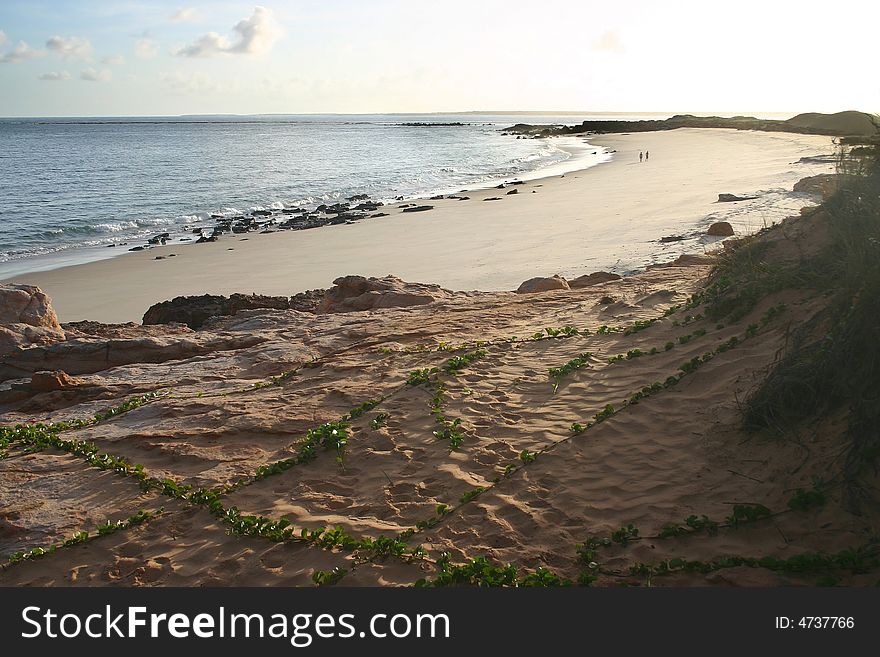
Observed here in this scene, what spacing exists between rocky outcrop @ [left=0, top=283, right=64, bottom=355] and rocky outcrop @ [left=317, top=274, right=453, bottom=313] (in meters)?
3.94

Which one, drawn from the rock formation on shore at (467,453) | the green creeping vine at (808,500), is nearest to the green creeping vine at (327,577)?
the rock formation on shore at (467,453)

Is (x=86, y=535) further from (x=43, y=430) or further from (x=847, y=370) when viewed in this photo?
(x=847, y=370)

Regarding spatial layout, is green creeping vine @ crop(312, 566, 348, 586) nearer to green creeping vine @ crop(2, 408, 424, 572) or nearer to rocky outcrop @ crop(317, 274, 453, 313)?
green creeping vine @ crop(2, 408, 424, 572)

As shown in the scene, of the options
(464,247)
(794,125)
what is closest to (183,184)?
(464,247)

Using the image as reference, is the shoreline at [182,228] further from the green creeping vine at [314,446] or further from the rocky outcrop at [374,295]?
the green creeping vine at [314,446]

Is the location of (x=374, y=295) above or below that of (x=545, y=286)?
below

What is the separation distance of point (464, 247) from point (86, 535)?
1334cm

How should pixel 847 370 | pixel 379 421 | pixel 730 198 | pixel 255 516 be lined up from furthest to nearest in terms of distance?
pixel 730 198 < pixel 379 421 < pixel 255 516 < pixel 847 370

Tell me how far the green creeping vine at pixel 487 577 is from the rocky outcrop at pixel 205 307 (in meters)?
7.96

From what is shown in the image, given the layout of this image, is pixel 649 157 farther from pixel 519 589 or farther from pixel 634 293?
pixel 519 589

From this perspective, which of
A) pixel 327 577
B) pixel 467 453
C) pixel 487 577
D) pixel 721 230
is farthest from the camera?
pixel 721 230

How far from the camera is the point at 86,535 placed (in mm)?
4875

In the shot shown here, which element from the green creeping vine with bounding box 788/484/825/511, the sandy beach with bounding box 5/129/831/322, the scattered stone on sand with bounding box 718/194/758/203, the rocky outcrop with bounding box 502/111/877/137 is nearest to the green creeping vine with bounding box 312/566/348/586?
the green creeping vine with bounding box 788/484/825/511

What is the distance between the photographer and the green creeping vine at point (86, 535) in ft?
15.5
